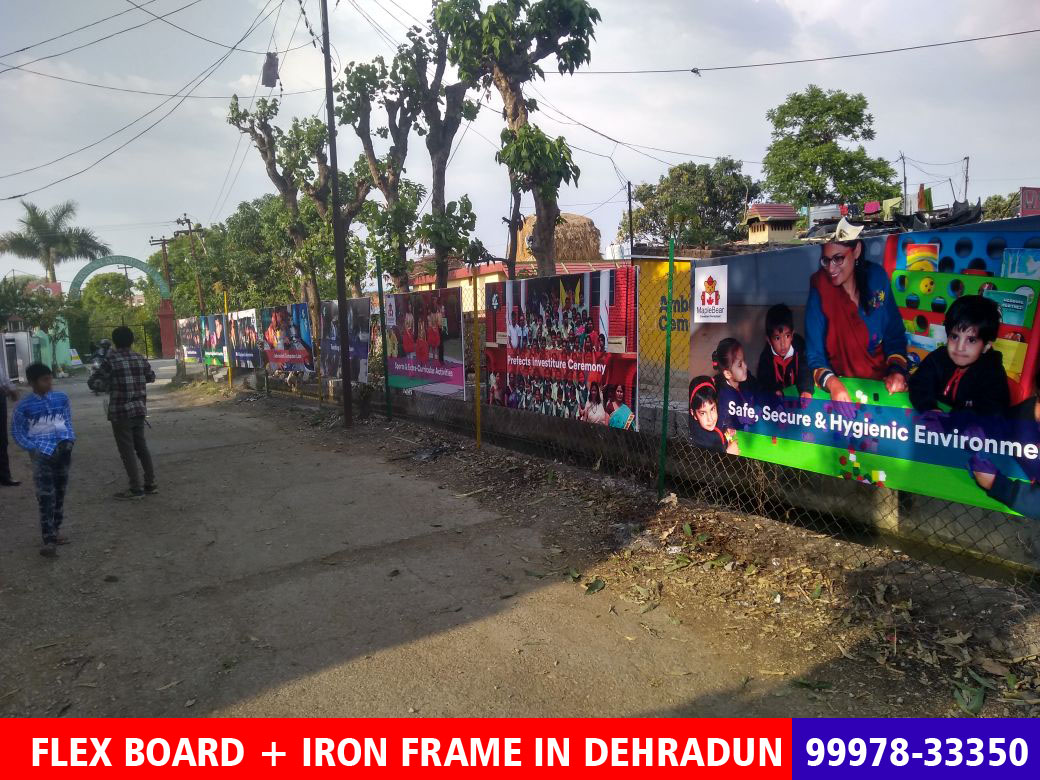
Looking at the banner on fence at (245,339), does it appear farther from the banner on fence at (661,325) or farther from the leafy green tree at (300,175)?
the banner on fence at (661,325)

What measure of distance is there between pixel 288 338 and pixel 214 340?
23.5 ft

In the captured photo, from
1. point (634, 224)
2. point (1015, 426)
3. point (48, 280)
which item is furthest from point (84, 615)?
point (48, 280)

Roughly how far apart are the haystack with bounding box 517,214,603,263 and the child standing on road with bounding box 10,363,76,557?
21.4 m

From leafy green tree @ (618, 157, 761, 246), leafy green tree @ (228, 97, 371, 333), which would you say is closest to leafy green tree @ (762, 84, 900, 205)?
leafy green tree @ (618, 157, 761, 246)

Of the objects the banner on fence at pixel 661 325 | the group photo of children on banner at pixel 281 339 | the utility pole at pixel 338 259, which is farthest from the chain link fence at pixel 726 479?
the group photo of children on banner at pixel 281 339

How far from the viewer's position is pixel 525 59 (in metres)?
9.73

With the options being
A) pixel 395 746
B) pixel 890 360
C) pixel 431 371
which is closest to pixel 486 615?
pixel 395 746

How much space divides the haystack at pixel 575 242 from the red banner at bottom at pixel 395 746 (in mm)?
23742

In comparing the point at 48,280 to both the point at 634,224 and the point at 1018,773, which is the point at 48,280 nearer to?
the point at 634,224

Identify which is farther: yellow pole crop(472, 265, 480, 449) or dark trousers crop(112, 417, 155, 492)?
yellow pole crop(472, 265, 480, 449)

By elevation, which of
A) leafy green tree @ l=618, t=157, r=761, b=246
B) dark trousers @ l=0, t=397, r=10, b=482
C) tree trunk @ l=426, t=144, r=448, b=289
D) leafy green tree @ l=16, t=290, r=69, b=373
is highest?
leafy green tree @ l=618, t=157, r=761, b=246

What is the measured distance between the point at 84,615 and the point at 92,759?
1592mm

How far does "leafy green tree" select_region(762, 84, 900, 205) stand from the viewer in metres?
28.0

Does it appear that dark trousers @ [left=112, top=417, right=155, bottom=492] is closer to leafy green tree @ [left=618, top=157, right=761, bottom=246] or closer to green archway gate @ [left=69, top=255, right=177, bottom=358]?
leafy green tree @ [left=618, top=157, right=761, bottom=246]
